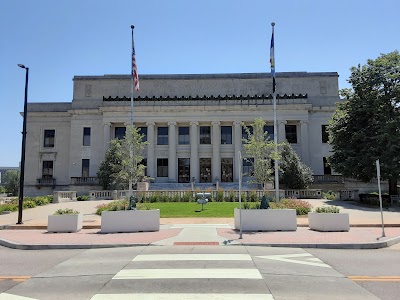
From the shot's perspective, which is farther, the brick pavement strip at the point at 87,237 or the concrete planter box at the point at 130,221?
the concrete planter box at the point at 130,221

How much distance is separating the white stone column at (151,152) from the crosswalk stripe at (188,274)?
40696 millimetres

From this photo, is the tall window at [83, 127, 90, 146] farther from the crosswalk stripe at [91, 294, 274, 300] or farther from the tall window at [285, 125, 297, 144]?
the crosswalk stripe at [91, 294, 274, 300]

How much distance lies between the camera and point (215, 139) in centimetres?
4994

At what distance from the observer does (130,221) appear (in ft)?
52.7

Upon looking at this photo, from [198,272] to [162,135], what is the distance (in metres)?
44.1

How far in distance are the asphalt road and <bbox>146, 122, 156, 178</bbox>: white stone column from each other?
37.0 m

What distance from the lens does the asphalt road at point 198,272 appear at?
6.57 meters

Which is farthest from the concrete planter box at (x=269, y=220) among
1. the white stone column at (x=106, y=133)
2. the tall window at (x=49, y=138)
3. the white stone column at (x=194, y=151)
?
the tall window at (x=49, y=138)

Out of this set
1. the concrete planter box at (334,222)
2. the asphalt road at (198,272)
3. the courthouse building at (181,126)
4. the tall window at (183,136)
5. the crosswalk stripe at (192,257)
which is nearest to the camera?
the asphalt road at (198,272)

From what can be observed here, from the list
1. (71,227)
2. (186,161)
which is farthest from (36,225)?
(186,161)

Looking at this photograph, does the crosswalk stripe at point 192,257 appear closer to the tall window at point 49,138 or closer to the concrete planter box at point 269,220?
the concrete planter box at point 269,220

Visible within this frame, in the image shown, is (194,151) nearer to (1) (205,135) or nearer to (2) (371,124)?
(1) (205,135)

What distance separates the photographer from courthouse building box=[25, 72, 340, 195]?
49719 millimetres

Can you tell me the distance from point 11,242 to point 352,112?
2881cm
